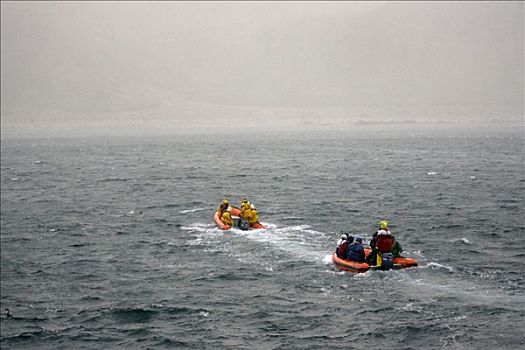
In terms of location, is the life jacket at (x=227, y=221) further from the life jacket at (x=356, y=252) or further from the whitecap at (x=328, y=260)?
the life jacket at (x=356, y=252)

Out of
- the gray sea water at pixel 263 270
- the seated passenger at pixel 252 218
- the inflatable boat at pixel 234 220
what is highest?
the seated passenger at pixel 252 218

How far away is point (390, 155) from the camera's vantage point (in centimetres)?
10688

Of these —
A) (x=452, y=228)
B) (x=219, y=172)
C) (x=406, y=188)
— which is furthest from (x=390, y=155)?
(x=452, y=228)

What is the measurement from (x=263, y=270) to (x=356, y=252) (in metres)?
5.04

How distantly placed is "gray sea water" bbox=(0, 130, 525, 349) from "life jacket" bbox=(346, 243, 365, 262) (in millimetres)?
1065

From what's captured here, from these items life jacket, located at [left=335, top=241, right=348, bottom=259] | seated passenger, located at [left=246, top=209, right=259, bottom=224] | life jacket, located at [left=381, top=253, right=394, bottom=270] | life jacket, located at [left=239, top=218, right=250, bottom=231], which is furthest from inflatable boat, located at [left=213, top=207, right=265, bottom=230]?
life jacket, located at [left=381, top=253, right=394, bottom=270]

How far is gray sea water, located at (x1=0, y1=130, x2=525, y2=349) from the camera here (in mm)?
24672

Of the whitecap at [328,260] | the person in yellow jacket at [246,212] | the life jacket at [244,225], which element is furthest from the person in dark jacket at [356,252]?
the person in yellow jacket at [246,212]

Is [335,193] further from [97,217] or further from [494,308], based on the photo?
[494,308]

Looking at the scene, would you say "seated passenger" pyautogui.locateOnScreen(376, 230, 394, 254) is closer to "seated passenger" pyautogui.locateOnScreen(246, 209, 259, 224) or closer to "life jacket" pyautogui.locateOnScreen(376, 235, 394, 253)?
"life jacket" pyautogui.locateOnScreen(376, 235, 394, 253)

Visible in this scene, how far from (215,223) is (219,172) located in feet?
128

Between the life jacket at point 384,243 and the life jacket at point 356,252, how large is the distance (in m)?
0.86

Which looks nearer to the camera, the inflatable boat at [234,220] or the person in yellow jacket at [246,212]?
the person in yellow jacket at [246,212]

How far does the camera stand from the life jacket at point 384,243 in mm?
31281
